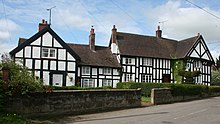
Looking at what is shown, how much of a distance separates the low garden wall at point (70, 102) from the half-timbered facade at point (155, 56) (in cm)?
1714

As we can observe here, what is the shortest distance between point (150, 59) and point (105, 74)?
7785 millimetres

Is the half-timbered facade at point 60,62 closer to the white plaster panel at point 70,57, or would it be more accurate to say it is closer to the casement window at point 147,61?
the white plaster panel at point 70,57

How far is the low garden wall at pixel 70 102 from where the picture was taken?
48.0 ft

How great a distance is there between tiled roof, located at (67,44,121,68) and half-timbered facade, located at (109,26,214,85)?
1.04 metres

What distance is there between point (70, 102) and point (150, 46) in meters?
27.1

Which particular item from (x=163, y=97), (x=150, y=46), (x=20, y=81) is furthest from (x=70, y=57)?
(x=20, y=81)

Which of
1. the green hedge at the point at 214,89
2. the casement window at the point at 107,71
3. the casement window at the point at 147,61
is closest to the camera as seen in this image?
the green hedge at the point at 214,89

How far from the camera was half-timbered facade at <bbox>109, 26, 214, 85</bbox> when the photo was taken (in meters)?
38.8

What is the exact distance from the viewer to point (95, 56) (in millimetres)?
37500

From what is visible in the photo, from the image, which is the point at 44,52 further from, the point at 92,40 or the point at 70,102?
the point at 70,102

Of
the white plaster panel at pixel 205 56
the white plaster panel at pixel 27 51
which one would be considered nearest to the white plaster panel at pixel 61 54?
the white plaster panel at pixel 27 51

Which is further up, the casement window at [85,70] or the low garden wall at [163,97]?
the casement window at [85,70]

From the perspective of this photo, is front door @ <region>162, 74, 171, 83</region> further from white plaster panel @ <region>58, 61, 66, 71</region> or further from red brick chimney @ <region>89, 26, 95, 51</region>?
white plaster panel @ <region>58, 61, 66, 71</region>

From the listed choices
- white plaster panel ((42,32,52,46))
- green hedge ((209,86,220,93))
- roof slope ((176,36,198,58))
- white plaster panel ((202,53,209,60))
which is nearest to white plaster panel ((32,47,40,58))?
white plaster panel ((42,32,52,46))
